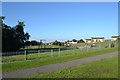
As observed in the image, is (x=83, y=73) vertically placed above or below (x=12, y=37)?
below

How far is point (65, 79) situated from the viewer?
5320mm

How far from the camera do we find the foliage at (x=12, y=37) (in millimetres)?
25145

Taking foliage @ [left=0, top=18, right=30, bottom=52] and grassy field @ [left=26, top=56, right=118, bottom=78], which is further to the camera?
foliage @ [left=0, top=18, right=30, bottom=52]

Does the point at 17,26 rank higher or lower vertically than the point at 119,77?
higher

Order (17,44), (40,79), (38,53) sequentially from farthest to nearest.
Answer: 1. (17,44)
2. (38,53)
3. (40,79)

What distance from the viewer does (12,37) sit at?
92.9 ft

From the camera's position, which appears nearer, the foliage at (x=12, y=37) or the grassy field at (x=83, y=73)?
the grassy field at (x=83, y=73)

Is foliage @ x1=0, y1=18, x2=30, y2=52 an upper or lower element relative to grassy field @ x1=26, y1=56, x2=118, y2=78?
upper

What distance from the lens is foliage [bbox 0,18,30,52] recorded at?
25145 mm

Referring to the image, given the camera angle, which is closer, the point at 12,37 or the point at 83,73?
the point at 83,73

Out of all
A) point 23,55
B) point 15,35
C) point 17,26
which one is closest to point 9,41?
point 15,35

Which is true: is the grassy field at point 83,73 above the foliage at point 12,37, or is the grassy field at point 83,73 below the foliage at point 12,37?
below

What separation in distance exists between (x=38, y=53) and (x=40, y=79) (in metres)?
10.1

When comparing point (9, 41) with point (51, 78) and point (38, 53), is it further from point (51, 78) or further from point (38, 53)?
point (51, 78)
